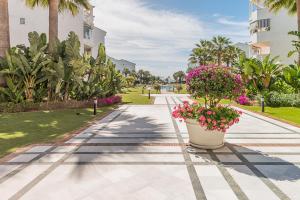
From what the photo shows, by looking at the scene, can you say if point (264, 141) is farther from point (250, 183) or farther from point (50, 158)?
point (50, 158)

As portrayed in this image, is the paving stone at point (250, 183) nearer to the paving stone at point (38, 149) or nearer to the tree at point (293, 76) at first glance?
the paving stone at point (38, 149)

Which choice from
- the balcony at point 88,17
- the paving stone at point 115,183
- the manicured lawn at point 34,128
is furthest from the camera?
the balcony at point 88,17

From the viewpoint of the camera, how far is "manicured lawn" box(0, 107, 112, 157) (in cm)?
852

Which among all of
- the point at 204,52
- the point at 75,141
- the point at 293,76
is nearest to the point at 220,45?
the point at 204,52

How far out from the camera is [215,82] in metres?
7.30

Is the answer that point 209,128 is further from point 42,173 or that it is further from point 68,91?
point 68,91

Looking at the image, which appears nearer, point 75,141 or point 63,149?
point 63,149

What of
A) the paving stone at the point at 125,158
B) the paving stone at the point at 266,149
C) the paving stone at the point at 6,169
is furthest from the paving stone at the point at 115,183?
the paving stone at the point at 266,149

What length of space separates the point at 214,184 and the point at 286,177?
1699 millimetres

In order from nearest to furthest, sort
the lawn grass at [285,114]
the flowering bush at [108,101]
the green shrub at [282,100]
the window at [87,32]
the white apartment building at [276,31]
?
the lawn grass at [285,114]
the green shrub at [282,100]
the flowering bush at [108,101]
the white apartment building at [276,31]
the window at [87,32]

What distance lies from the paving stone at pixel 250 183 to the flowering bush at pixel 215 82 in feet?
7.36

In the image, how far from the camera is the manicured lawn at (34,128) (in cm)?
852

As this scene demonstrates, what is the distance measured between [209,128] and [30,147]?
5481mm

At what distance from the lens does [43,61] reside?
16.0m
